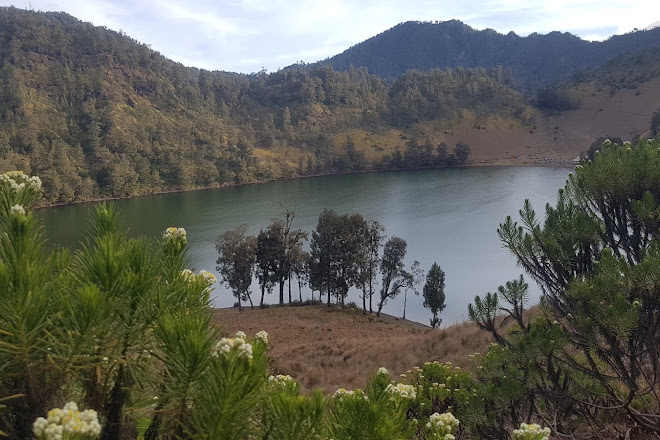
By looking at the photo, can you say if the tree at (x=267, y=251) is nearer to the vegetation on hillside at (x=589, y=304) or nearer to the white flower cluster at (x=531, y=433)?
the vegetation on hillside at (x=589, y=304)

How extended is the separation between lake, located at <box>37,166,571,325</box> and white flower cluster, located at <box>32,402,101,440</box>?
16.0 m

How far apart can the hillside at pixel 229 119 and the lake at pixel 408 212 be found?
6670 millimetres

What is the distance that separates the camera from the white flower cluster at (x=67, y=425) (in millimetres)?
885

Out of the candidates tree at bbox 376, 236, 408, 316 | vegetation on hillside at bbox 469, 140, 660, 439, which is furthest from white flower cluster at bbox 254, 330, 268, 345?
tree at bbox 376, 236, 408, 316

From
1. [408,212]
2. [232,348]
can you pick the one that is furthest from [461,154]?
[232,348]

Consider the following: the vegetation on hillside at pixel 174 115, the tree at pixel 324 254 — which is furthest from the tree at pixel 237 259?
the vegetation on hillside at pixel 174 115

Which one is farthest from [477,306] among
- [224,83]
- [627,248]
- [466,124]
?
[224,83]

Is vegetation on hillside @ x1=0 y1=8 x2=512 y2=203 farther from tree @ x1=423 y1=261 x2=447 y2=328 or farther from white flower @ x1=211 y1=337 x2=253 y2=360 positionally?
white flower @ x1=211 y1=337 x2=253 y2=360

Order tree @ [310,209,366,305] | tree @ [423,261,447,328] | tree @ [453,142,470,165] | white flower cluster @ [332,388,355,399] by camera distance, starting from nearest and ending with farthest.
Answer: white flower cluster @ [332,388,355,399] < tree @ [423,261,447,328] < tree @ [310,209,366,305] < tree @ [453,142,470,165]

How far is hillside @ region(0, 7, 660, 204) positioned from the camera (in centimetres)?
6456

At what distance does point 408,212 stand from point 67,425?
41.5 meters

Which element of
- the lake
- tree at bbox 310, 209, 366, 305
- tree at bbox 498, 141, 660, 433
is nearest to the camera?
tree at bbox 498, 141, 660, 433

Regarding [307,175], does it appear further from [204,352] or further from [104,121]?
[204,352]

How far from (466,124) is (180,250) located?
304 feet
